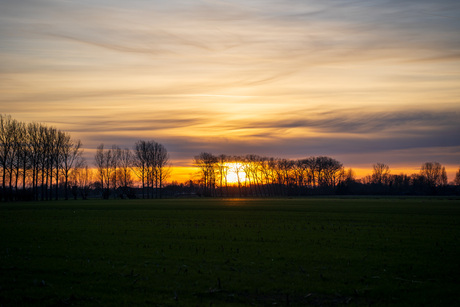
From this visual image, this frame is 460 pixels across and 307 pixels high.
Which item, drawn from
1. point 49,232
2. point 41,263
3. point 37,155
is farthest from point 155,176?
point 41,263

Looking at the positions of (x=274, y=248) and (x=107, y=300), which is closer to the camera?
(x=107, y=300)

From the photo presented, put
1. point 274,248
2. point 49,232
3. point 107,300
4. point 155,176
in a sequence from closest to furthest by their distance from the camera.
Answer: point 107,300 < point 274,248 < point 49,232 < point 155,176

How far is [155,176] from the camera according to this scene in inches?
6959

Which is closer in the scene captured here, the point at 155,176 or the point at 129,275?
the point at 129,275

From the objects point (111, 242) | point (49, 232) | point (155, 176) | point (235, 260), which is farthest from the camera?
point (155, 176)

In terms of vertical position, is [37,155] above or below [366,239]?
above

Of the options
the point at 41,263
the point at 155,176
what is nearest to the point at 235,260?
the point at 41,263

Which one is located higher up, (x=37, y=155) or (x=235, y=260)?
(x=37, y=155)

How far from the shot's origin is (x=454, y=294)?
13.7m

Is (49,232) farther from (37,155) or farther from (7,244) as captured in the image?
(37,155)

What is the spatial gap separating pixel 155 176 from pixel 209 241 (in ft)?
510

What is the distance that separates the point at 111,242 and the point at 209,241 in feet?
19.4

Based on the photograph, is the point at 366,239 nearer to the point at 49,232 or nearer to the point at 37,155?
the point at 49,232

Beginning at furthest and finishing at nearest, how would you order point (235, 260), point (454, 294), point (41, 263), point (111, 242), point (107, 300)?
point (111, 242)
point (235, 260)
point (41, 263)
point (454, 294)
point (107, 300)
